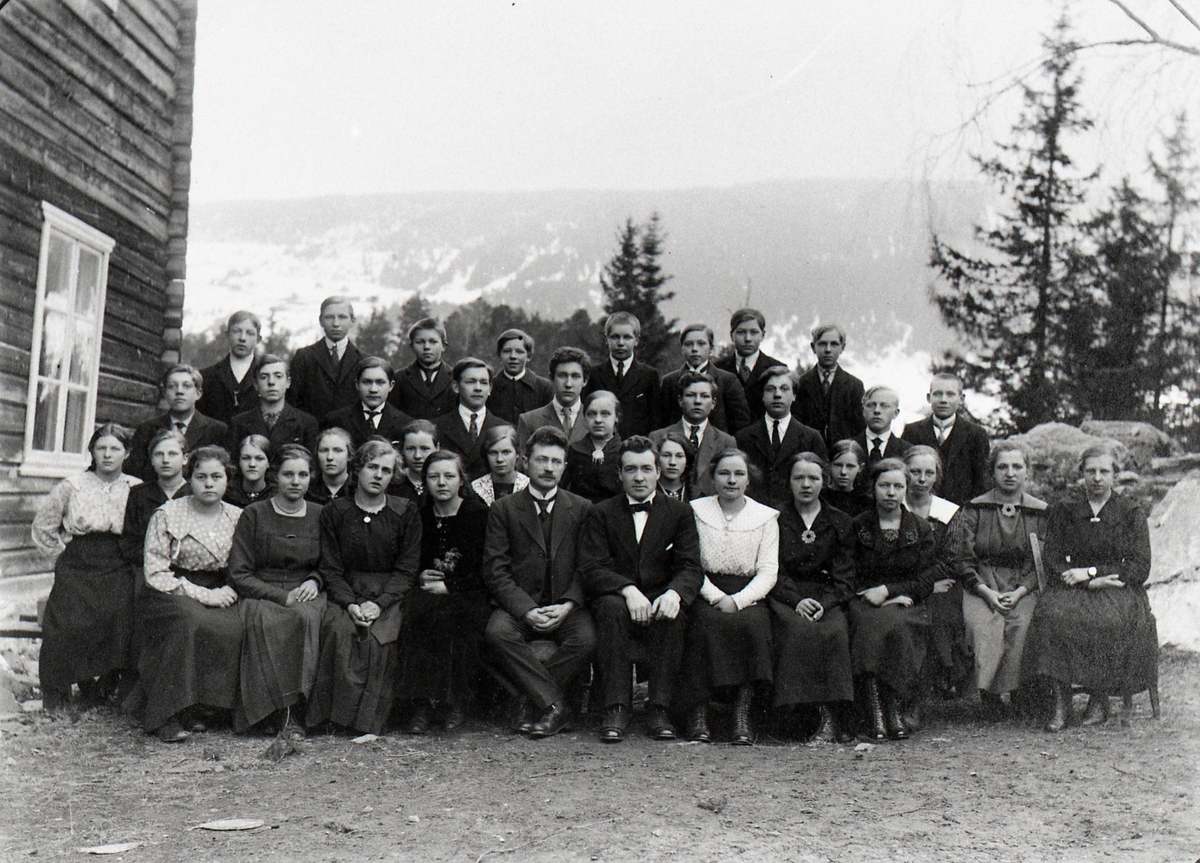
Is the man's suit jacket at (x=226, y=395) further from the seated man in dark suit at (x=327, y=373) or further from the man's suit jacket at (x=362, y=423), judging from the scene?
the man's suit jacket at (x=362, y=423)

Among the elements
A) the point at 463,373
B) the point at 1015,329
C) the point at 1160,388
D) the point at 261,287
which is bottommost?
the point at 463,373

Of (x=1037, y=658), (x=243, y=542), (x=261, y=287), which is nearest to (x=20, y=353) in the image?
(x=243, y=542)

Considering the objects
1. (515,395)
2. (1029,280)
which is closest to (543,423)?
(515,395)

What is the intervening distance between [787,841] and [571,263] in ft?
132

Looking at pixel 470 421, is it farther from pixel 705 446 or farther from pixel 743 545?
pixel 743 545

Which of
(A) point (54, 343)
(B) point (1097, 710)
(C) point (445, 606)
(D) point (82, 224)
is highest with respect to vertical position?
(D) point (82, 224)

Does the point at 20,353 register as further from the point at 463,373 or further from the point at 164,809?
the point at 164,809

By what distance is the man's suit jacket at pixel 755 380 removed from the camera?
6227 millimetres

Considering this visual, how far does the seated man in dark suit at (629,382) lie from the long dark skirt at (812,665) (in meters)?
1.87

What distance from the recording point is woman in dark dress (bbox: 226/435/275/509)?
16.9 ft

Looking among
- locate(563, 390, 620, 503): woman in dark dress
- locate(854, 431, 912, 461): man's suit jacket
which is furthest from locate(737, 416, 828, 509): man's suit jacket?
locate(563, 390, 620, 503): woman in dark dress

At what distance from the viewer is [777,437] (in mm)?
5812

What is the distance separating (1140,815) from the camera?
358 cm

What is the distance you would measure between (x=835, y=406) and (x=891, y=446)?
600 millimetres
